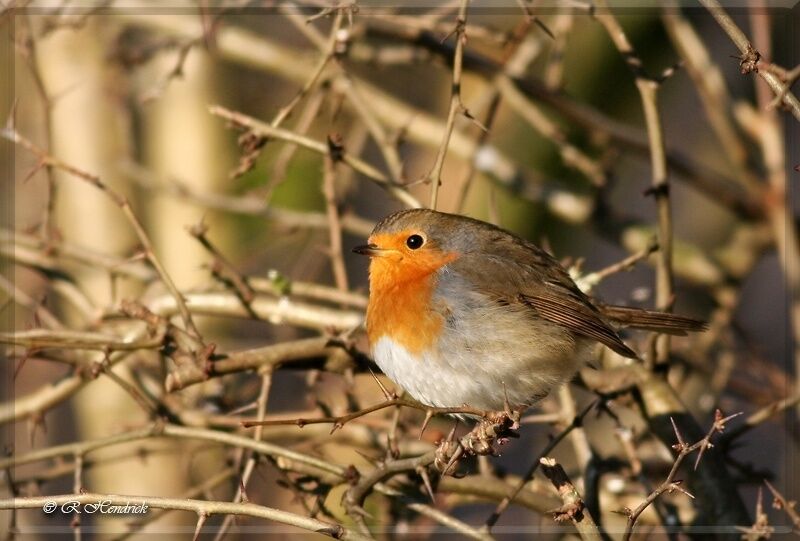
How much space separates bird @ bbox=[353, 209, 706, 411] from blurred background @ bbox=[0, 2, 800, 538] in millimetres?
227

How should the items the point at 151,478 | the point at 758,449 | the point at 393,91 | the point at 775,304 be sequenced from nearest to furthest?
1. the point at 151,478
2. the point at 393,91
3. the point at 758,449
4. the point at 775,304

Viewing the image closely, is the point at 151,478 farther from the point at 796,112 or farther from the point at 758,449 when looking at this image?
the point at 758,449

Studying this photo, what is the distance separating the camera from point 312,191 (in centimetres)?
641

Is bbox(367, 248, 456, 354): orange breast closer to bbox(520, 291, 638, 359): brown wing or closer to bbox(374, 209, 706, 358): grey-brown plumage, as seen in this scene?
bbox(374, 209, 706, 358): grey-brown plumage

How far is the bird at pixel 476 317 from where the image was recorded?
131 inches

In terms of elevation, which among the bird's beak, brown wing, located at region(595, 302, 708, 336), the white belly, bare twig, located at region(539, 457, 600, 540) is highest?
the bird's beak

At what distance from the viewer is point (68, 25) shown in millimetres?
4488

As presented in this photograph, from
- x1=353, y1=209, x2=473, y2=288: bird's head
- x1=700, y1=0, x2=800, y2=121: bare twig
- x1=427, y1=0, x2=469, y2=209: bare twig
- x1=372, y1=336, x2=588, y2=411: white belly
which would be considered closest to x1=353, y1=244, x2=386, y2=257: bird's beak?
x1=353, y1=209, x2=473, y2=288: bird's head

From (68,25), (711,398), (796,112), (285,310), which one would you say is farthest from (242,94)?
(796,112)

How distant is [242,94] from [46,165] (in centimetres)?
308

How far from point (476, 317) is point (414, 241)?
42 cm

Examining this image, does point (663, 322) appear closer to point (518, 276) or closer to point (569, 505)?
point (518, 276)

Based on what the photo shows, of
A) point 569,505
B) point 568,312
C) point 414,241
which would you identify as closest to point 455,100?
point 414,241

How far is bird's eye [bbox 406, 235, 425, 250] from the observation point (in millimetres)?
3635
